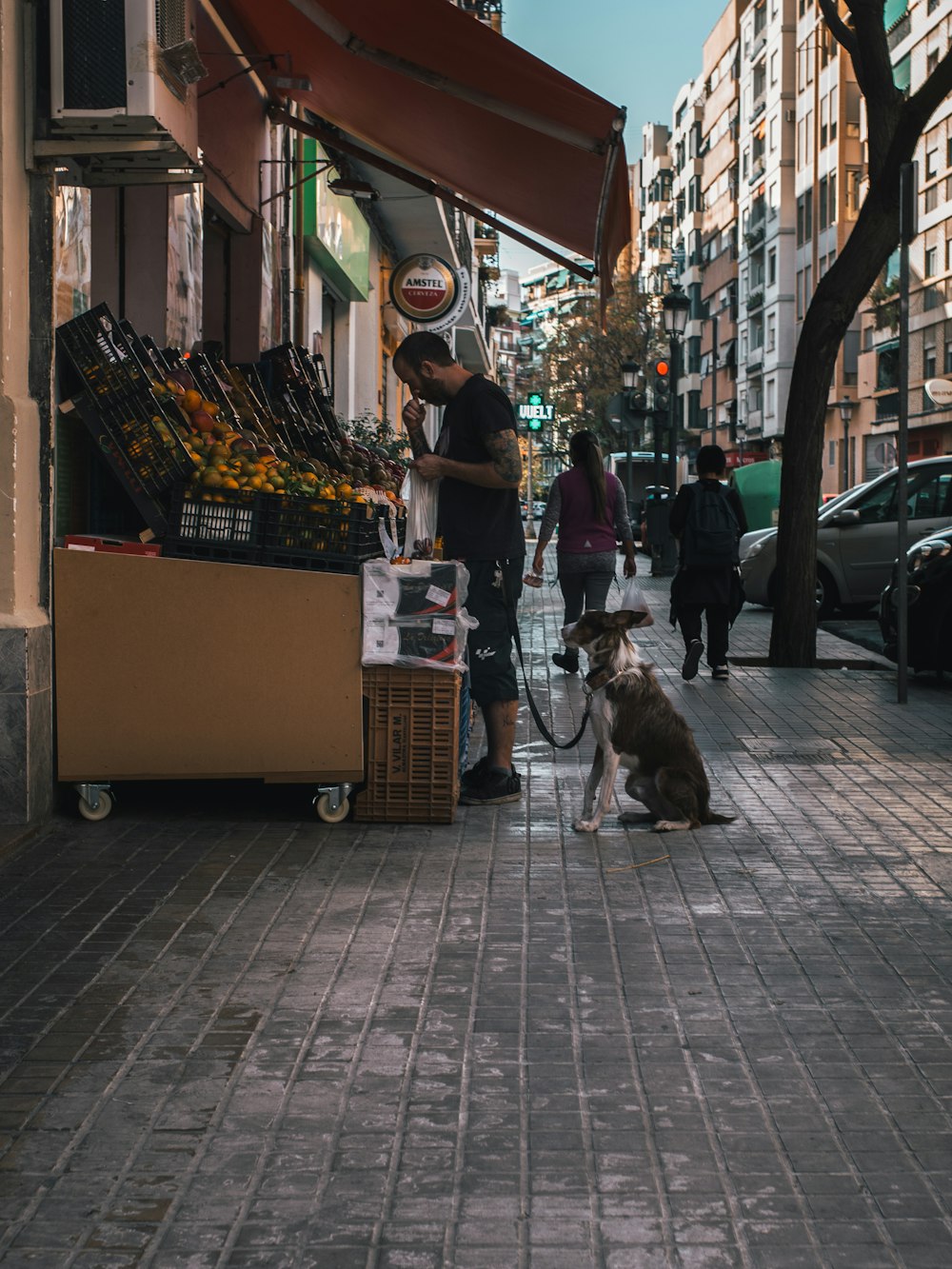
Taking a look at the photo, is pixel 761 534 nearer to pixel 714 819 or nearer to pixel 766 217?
pixel 714 819

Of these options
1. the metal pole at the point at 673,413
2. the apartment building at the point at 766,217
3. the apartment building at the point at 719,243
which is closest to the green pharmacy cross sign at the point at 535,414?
the metal pole at the point at 673,413

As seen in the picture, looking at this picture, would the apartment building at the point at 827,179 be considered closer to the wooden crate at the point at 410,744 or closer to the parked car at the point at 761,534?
the parked car at the point at 761,534

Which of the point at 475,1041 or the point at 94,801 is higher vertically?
the point at 94,801

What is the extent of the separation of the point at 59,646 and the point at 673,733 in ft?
8.52

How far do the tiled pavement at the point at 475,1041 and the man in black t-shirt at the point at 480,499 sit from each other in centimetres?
61

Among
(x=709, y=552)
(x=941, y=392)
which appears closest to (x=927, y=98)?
(x=709, y=552)

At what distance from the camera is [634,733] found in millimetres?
7188

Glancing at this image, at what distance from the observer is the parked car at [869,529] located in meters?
19.3

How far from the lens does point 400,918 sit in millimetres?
5699

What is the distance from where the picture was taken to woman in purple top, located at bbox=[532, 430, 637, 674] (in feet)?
42.9

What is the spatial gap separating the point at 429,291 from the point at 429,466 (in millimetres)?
11952

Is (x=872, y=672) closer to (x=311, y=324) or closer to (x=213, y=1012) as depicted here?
(x=311, y=324)

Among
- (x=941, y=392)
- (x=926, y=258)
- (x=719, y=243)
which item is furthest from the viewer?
(x=719, y=243)

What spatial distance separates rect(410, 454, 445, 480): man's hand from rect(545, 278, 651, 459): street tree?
54.8 metres
